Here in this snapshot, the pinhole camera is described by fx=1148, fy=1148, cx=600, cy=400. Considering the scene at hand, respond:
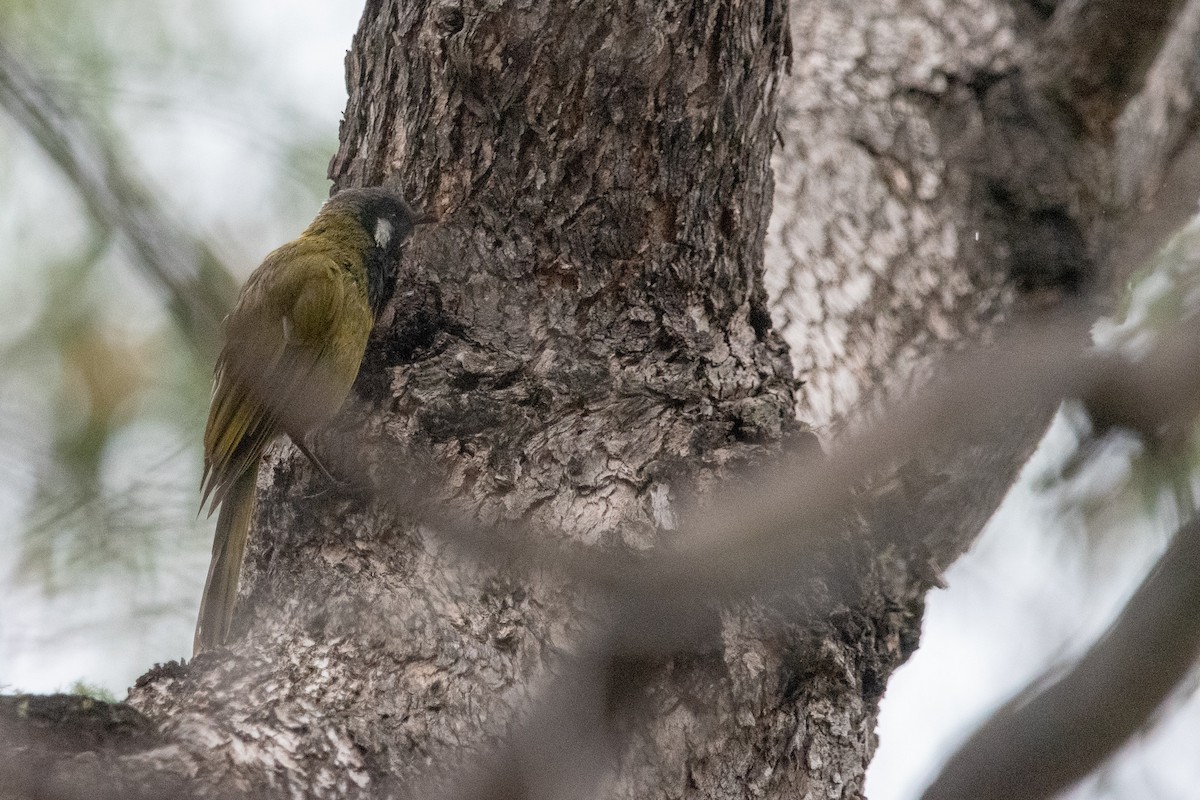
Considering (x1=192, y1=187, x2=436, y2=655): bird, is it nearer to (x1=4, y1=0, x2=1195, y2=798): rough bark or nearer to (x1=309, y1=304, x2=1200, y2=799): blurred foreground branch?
(x1=4, y1=0, x2=1195, y2=798): rough bark

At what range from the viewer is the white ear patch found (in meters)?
2.87

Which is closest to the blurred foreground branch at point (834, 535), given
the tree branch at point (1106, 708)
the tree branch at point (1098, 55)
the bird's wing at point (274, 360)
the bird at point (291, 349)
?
the tree branch at point (1106, 708)

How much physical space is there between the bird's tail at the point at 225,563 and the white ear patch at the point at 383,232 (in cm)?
79

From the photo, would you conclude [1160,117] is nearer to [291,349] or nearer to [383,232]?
[383,232]

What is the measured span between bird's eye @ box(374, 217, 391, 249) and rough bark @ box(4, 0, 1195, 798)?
0.12m

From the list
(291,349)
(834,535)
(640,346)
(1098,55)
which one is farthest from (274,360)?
(1098,55)

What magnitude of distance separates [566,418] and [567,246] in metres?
0.43

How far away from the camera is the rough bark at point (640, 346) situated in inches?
85.7

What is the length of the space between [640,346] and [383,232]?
787mm

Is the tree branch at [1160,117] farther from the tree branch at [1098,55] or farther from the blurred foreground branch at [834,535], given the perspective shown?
the blurred foreground branch at [834,535]

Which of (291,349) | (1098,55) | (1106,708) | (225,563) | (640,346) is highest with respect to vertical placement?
(291,349)

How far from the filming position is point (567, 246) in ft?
8.76

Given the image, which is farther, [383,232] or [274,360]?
[274,360]

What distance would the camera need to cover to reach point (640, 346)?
8.62ft
